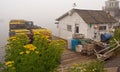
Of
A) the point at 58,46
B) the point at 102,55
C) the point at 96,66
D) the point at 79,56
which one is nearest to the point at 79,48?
the point at 79,56

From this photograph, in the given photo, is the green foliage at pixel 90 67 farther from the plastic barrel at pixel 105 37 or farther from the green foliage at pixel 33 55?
the plastic barrel at pixel 105 37

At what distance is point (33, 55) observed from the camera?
9195mm

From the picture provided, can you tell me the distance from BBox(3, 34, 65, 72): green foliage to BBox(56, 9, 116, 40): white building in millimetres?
17731

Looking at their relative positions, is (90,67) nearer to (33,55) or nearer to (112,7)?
(33,55)

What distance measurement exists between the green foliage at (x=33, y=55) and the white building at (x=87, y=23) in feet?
58.2

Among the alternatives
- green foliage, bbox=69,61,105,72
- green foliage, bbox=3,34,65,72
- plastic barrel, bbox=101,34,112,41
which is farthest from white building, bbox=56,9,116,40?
green foliage, bbox=3,34,65,72

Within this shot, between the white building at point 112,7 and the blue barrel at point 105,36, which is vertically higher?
the white building at point 112,7

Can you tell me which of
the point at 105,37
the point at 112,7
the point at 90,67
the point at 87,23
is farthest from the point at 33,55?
the point at 112,7

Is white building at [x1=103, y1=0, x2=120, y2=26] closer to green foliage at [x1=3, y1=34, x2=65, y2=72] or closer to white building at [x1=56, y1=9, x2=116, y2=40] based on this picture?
white building at [x1=56, y1=9, x2=116, y2=40]

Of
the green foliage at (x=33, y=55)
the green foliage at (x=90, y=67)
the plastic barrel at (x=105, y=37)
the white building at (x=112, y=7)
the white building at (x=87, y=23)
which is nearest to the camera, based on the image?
the green foliage at (x=33, y=55)

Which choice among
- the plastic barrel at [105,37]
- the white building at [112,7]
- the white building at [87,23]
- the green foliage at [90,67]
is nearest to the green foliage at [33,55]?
the green foliage at [90,67]

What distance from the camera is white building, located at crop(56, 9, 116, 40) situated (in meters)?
28.3

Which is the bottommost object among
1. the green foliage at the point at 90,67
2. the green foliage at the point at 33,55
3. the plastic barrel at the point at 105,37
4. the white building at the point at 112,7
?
the green foliage at the point at 90,67

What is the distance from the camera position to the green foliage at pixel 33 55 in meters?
9.20
